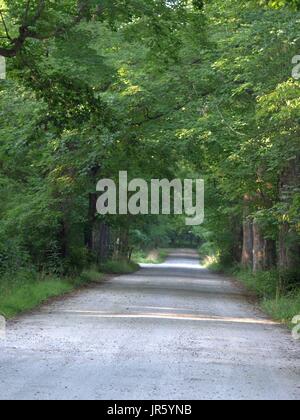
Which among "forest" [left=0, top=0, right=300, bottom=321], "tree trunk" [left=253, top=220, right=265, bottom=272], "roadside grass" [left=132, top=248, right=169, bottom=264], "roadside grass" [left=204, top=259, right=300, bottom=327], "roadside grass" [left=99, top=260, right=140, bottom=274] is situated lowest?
"roadside grass" [left=132, top=248, right=169, bottom=264]

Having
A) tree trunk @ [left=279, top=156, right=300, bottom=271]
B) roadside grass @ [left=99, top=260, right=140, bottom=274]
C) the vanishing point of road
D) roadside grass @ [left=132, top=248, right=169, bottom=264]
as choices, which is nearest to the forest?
tree trunk @ [left=279, top=156, right=300, bottom=271]

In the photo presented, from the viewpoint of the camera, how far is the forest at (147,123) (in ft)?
57.7

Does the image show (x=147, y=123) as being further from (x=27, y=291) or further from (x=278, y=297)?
(x=27, y=291)

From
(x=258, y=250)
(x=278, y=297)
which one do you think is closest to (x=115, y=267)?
(x=258, y=250)

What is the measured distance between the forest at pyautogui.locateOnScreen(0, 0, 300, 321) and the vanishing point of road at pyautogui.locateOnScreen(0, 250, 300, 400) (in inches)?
82.4

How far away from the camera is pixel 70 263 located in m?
31.6

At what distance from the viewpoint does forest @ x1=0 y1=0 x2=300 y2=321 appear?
17.6 metres

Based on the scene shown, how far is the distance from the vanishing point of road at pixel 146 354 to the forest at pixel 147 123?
209 cm

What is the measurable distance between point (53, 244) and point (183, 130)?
690cm

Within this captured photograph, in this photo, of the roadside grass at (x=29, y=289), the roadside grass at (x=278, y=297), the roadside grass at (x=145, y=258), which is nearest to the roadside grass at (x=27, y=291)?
the roadside grass at (x=29, y=289)

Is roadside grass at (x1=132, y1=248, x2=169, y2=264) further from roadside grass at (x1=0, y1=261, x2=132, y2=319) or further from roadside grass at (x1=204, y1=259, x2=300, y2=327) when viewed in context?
roadside grass at (x1=204, y1=259, x2=300, y2=327)

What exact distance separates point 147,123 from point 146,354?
1753cm

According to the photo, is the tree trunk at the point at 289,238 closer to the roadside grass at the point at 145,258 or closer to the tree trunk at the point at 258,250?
the tree trunk at the point at 258,250

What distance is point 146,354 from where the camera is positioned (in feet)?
40.8
